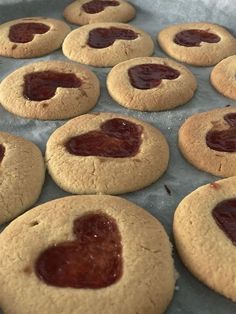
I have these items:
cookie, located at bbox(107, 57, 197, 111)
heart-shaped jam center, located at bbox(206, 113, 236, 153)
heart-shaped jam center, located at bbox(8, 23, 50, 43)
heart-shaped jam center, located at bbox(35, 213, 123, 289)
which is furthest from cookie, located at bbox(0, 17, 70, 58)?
heart-shaped jam center, located at bbox(35, 213, 123, 289)

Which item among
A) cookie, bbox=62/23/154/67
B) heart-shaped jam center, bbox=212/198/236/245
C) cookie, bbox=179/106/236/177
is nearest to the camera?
heart-shaped jam center, bbox=212/198/236/245

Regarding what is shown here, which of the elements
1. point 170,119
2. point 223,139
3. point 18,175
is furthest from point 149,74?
point 18,175

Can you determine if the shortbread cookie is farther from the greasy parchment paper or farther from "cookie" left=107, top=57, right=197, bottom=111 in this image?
"cookie" left=107, top=57, right=197, bottom=111

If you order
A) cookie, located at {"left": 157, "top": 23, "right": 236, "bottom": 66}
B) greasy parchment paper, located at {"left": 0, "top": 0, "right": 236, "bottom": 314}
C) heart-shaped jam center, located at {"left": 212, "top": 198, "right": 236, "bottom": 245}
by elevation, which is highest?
cookie, located at {"left": 157, "top": 23, "right": 236, "bottom": 66}

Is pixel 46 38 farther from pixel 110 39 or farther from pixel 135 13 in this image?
pixel 135 13

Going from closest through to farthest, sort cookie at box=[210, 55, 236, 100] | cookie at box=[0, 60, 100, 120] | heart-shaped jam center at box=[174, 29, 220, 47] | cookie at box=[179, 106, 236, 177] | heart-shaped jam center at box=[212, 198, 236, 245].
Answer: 1. heart-shaped jam center at box=[212, 198, 236, 245]
2. cookie at box=[179, 106, 236, 177]
3. cookie at box=[0, 60, 100, 120]
4. cookie at box=[210, 55, 236, 100]
5. heart-shaped jam center at box=[174, 29, 220, 47]

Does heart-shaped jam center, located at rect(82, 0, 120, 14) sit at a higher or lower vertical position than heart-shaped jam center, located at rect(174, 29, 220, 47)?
lower

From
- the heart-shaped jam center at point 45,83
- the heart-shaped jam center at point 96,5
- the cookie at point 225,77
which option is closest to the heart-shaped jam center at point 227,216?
the cookie at point 225,77
